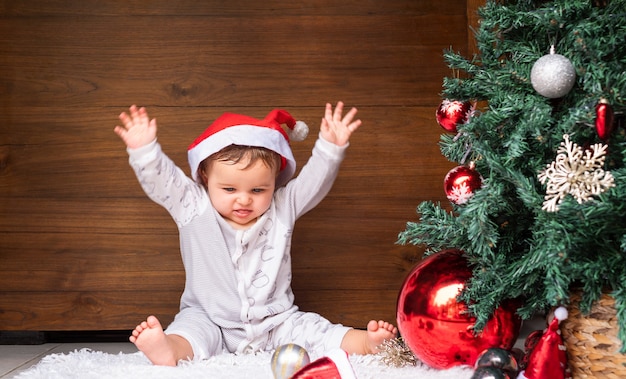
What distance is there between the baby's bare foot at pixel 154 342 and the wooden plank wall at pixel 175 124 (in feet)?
1.25

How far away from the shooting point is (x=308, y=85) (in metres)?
1.60

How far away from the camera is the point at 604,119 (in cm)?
92

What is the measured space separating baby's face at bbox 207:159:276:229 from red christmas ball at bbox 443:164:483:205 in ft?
1.35

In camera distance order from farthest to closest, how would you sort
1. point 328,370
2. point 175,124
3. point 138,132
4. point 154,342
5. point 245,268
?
point 175,124 → point 245,268 → point 138,132 → point 154,342 → point 328,370

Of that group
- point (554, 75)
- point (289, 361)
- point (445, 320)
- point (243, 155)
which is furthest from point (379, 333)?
point (554, 75)

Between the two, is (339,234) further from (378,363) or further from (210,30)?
(210,30)

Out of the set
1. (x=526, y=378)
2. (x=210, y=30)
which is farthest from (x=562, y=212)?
(x=210, y=30)

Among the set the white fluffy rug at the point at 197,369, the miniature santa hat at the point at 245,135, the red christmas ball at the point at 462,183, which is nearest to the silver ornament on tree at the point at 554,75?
the red christmas ball at the point at 462,183

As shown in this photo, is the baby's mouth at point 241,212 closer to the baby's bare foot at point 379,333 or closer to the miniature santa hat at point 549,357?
the baby's bare foot at point 379,333

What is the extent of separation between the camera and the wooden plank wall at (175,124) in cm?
158

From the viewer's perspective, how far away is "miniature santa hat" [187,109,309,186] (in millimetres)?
1391

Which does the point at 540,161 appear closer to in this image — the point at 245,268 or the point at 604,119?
the point at 604,119

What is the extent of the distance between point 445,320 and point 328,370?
263mm

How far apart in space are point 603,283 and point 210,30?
1025 mm
